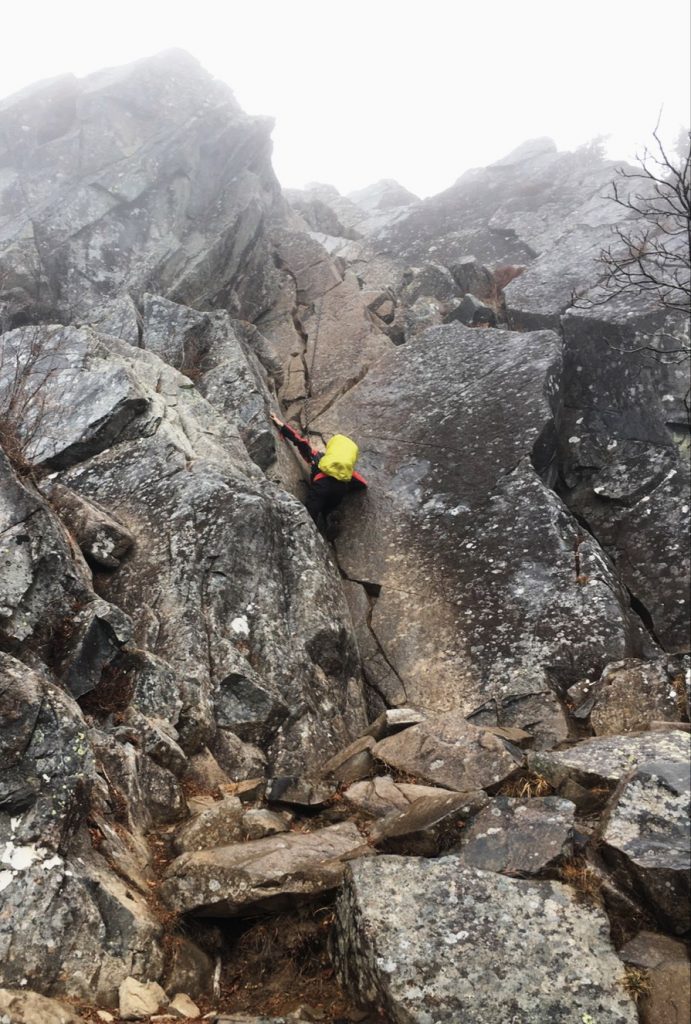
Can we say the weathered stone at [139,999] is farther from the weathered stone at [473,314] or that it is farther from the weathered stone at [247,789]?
the weathered stone at [473,314]

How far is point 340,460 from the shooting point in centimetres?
1371

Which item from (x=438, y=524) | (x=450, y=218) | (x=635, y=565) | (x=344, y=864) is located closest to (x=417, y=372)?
(x=438, y=524)

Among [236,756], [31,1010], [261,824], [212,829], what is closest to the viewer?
[31,1010]

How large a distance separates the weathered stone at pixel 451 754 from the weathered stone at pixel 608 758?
0.41m

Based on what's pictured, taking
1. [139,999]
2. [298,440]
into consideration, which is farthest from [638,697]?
[298,440]

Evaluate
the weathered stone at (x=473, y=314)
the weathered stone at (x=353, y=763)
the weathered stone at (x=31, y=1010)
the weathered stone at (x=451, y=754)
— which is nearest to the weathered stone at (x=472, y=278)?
the weathered stone at (x=473, y=314)

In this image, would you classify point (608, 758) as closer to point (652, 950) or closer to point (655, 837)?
point (655, 837)

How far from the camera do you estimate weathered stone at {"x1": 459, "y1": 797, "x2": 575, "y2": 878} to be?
19.7ft

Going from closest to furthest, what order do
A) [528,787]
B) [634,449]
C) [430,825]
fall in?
[430,825]
[528,787]
[634,449]

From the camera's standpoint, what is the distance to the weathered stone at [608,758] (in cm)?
679

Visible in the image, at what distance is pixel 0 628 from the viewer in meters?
7.46

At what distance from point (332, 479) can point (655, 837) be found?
9081 mm

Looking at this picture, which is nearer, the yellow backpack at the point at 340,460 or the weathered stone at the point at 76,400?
the weathered stone at the point at 76,400

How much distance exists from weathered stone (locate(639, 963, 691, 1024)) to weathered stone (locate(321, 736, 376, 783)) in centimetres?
395
